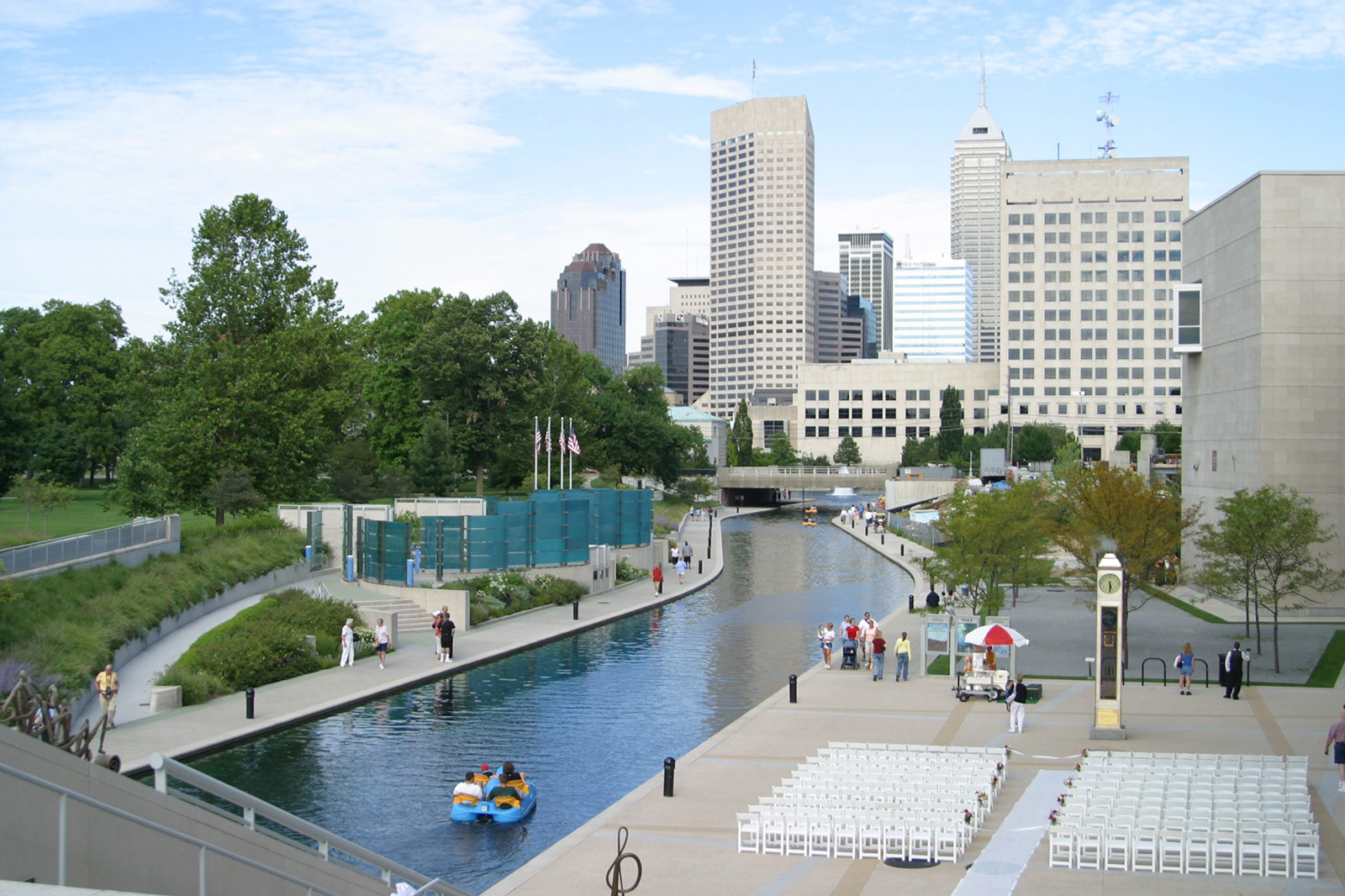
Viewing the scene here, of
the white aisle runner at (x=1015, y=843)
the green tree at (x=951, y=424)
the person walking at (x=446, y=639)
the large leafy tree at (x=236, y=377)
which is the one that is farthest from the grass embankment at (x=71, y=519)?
the green tree at (x=951, y=424)

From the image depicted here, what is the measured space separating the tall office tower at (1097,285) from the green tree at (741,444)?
1636 inches

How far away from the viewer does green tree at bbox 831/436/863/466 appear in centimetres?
17275

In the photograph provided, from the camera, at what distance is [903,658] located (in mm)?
31172

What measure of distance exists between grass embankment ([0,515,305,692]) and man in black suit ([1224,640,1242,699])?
26.0m

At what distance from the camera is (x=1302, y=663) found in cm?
3350

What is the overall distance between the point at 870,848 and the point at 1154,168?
488ft

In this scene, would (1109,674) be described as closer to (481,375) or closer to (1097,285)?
(481,375)

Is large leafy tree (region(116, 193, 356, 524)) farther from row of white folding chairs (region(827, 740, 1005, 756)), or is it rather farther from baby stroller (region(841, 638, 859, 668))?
row of white folding chairs (region(827, 740, 1005, 756))

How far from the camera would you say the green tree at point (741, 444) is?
575 ft

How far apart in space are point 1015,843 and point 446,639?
1906 cm

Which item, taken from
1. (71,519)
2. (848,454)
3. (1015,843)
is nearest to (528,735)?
(1015,843)

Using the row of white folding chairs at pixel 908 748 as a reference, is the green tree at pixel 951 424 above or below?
above

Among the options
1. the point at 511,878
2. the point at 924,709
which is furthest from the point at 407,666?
the point at 511,878

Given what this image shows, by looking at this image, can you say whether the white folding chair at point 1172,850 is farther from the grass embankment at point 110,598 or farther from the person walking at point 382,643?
the person walking at point 382,643
